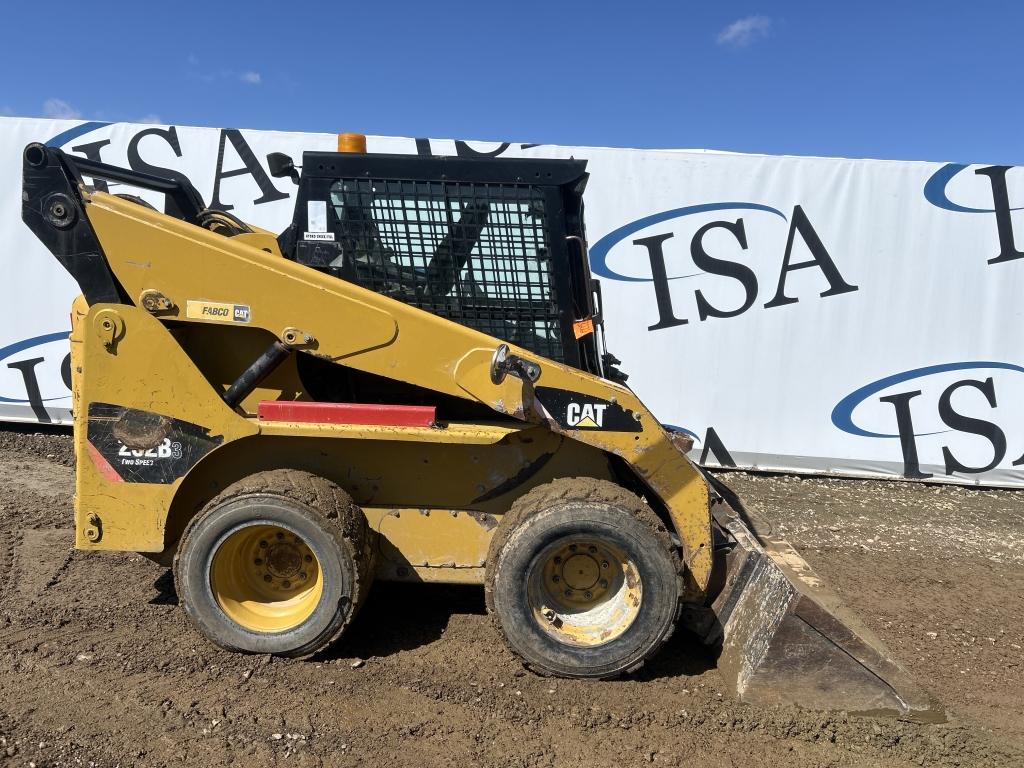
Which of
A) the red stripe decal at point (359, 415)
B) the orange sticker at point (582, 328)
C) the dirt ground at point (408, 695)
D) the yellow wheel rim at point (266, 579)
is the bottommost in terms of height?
the dirt ground at point (408, 695)

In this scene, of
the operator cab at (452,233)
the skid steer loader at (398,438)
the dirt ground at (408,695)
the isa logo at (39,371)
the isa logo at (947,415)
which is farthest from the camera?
the isa logo at (39,371)

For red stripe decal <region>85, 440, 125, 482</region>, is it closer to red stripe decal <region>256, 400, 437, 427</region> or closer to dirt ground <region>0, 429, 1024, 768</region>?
red stripe decal <region>256, 400, 437, 427</region>

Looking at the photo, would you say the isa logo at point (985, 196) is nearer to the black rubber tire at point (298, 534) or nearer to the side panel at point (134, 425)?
the black rubber tire at point (298, 534)

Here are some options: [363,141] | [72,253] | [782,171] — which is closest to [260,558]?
[72,253]

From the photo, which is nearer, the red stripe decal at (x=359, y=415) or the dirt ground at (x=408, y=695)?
the dirt ground at (x=408, y=695)

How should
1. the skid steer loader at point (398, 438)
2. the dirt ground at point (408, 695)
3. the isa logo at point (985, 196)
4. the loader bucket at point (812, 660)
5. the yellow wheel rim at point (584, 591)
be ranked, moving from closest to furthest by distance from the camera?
the dirt ground at point (408, 695), the loader bucket at point (812, 660), the skid steer loader at point (398, 438), the yellow wheel rim at point (584, 591), the isa logo at point (985, 196)

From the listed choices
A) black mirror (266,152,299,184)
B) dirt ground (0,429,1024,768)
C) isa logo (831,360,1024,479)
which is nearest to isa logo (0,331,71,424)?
dirt ground (0,429,1024,768)

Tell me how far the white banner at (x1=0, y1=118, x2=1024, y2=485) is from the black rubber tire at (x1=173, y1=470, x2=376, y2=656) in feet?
14.4

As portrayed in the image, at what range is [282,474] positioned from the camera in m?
3.12

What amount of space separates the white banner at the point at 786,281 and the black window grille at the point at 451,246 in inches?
147

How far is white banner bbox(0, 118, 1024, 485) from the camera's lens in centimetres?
675

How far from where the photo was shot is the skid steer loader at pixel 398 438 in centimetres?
301

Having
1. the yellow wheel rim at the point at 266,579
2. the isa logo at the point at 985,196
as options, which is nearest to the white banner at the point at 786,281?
the isa logo at the point at 985,196

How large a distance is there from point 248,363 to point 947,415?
6.58 m
